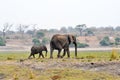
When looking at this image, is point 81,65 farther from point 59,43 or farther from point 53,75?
point 59,43

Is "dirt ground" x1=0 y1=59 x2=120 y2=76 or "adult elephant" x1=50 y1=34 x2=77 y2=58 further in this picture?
"adult elephant" x1=50 y1=34 x2=77 y2=58

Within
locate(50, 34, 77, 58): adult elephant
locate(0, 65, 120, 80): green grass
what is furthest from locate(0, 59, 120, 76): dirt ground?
locate(50, 34, 77, 58): adult elephant

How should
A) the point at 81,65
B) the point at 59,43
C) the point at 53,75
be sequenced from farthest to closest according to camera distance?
the point at 59,43, the point at 81,65, the point at 53,75

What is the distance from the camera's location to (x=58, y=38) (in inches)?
1088

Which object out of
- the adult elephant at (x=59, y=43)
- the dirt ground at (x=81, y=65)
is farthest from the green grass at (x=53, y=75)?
the adult elephant at (x=59, y=43)

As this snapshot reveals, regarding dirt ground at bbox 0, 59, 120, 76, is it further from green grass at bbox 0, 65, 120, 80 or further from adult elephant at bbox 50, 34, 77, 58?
adult elephant at bbox 50, 34, 77, 58

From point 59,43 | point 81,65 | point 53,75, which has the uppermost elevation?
point 59,43

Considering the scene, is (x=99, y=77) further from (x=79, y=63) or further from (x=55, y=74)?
→ (x=79, y=63)

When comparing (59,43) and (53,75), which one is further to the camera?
(59,43)

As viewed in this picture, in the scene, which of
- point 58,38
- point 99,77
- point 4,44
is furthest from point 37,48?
point 4,44

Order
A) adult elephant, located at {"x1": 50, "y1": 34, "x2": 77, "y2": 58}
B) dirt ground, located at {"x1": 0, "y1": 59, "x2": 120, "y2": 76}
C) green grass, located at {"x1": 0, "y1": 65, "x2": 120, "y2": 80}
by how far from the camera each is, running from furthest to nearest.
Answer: adult elephant, located at {"x1": 50, "y1": 34, "x2": 77, "y2": 58}
dirt ground, located at {"x1": 0, "y1": 59, "x2": 120, "y2": 76}
green grass, located at {"x1": 0, "y1": 65, "x2": 120, "y2": 80}

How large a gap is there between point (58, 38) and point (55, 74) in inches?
351

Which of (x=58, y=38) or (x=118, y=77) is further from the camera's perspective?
(x=58, y=38)

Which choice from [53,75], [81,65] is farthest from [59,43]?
[53,75]
